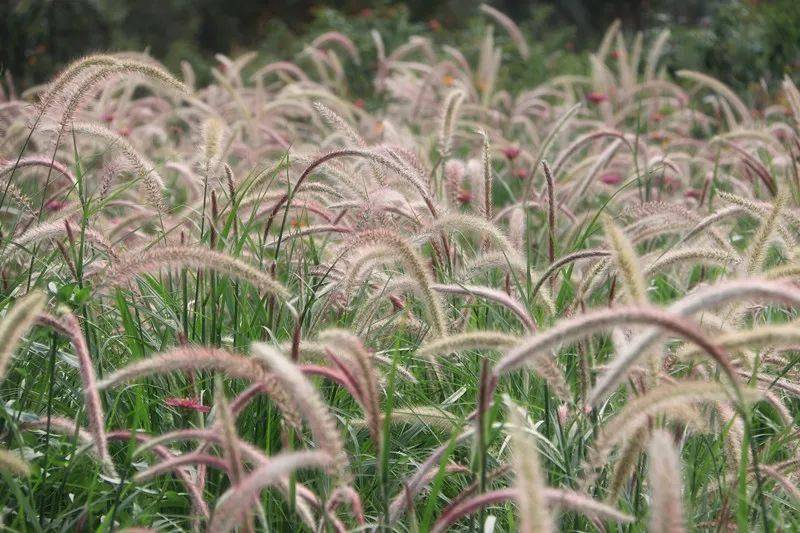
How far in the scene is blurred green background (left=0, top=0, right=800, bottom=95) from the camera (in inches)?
326

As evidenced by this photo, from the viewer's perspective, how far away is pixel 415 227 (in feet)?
10.2

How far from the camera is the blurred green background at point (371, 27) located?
8281 millimetres

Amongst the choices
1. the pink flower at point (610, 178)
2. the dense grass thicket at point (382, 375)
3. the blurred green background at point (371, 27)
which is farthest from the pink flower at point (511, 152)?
the blurred green background at point (371, 27)

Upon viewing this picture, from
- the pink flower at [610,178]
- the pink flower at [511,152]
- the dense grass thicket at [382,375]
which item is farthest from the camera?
the pink flower at [610,178]

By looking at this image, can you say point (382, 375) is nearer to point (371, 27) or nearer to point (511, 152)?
point (511, 152)

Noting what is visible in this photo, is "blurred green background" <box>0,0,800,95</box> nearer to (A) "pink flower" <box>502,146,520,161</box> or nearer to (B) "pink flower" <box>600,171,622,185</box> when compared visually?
(A) "pink flower" <box>502,146,520,161</box>

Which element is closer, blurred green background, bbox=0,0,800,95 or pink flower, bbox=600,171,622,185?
pink flower, bbox=600,171,622,185

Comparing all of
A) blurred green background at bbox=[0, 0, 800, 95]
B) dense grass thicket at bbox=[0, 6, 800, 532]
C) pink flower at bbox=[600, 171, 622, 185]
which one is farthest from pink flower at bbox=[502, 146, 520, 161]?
blurred green background at bbox=[0, 0, 800, 95]

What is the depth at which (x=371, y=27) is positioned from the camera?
11.3m

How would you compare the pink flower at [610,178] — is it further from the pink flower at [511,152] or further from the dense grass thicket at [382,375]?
the dense grass thicket at [382,375]

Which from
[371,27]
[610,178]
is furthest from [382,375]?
[371,27]

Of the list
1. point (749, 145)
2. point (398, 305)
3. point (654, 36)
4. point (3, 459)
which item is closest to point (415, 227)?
point (398, 305)

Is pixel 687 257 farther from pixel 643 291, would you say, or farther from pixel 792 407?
pixel 792 407

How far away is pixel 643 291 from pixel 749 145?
407cm
